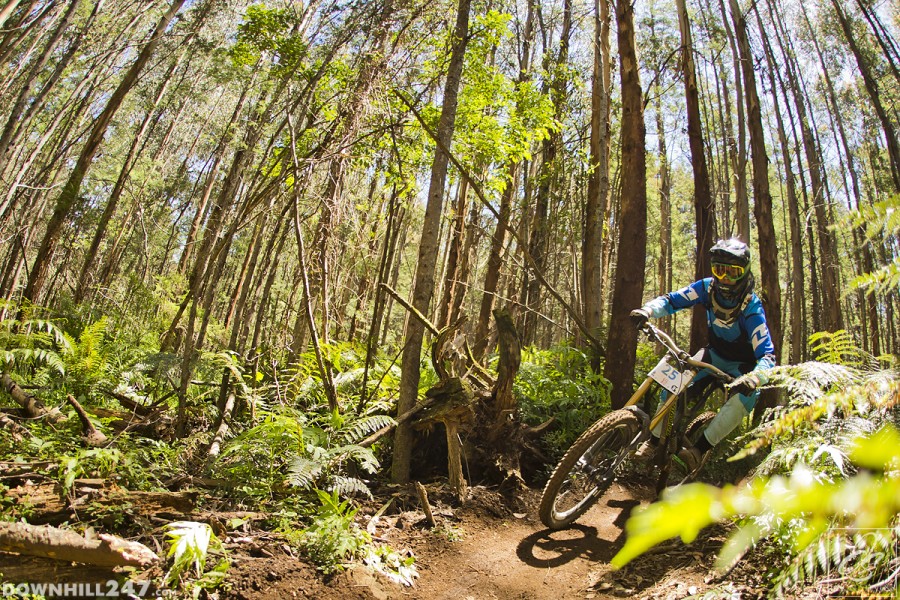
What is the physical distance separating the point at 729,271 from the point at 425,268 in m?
2.72

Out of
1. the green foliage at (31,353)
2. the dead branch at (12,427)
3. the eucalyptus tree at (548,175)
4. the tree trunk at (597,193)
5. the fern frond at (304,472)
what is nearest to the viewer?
the fern frond at (304,472)

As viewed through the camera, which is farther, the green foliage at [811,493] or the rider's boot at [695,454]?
the rider's boot at [695,454]

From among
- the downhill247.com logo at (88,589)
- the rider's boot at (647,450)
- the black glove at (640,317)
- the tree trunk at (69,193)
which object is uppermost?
the tree trunk at (69,193)

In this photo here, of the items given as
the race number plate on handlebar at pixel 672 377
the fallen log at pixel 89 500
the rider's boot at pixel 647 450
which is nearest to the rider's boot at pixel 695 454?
the rider's boot at pixel 647 450

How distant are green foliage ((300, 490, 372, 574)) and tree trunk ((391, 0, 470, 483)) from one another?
4.14 ft

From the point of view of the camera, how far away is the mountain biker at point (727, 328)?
4.42 meters

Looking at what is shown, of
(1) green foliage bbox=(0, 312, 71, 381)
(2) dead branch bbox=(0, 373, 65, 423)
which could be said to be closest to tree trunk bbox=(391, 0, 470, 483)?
(2) dead branch bbox=(0, 373, 65, 423)

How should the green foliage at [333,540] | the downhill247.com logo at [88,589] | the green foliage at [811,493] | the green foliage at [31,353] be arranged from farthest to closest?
1. the green foliage at [31,353]
2. the green foliage at [333,540]
3. the downhill247.com logo at [88,589]
4. the green foliage at [811,493]

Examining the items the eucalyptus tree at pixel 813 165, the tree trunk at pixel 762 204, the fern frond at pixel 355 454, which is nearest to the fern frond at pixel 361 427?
the fern frond at pixel 355 454

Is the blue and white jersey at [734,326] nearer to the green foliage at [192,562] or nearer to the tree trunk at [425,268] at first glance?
the tree trunk at [425,268]

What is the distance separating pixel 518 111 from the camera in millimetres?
9039

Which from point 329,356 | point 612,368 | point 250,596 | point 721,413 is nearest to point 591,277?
point 612,368

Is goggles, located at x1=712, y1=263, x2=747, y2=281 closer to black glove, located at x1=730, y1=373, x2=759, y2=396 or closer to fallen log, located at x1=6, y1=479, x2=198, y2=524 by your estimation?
black glove, located at x1=730, y1=373, x2=759, y2=396

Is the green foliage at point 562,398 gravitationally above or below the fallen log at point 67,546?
above
